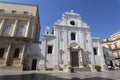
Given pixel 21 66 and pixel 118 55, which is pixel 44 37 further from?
pixel 118 55

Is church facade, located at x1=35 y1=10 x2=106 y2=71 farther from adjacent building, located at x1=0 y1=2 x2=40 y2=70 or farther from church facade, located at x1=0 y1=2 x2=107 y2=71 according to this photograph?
adjacent building, located at x1=0 y1=2 x2=40 y2=70

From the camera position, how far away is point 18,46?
786 inches

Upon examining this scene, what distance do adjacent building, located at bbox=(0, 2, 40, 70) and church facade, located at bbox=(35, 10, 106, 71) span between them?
3183mm

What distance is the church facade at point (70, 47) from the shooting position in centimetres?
2067

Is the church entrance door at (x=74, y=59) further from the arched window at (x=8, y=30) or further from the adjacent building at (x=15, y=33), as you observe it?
the arched window at (x=8, y=30)

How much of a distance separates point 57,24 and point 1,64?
13.7m

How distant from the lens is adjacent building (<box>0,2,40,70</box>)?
62.4 ft

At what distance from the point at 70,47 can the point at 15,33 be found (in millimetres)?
11818

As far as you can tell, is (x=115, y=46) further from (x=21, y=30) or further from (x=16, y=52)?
(x=16, y=52)

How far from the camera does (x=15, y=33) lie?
21.4 metres

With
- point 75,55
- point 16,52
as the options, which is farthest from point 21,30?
point 75,55

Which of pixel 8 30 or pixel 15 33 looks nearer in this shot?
pixel 15 33

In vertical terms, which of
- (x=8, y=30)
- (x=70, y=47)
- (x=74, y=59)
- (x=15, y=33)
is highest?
(x=8, y=30)

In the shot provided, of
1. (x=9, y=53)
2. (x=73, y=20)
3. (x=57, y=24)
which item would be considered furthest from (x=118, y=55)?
(x=9, y=53)
